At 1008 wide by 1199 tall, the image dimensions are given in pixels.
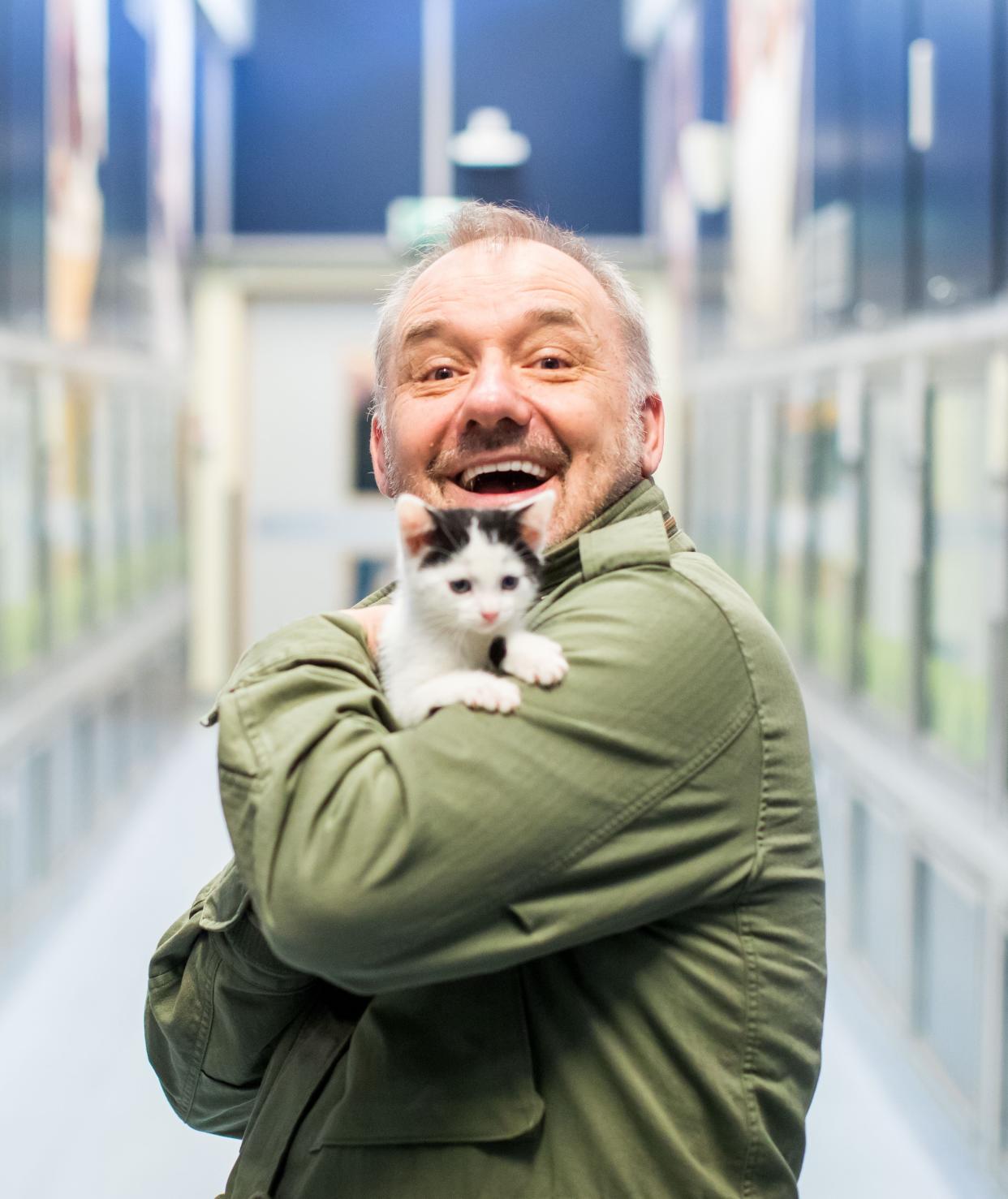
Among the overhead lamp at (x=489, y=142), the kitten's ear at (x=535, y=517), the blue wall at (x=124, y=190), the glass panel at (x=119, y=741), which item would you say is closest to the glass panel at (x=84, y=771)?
the glass panel at (x=119, y=741)

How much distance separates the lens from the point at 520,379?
1.43m

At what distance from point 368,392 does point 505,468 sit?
23.7 ft

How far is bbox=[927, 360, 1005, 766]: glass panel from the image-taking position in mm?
2887

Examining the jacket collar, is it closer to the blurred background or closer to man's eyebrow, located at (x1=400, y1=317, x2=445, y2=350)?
man's eyebrow, located at (x1=400, y1=317, x2=445, y2=350)

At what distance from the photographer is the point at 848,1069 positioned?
3578 mm

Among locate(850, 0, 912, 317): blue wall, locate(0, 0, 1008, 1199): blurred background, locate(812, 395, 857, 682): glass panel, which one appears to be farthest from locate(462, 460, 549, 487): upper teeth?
locate(812, 395, 857, 682): glass panel

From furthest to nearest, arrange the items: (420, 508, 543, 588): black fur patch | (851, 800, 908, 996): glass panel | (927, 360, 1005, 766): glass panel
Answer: (851, 800, 908, 996): glass panel < (927, 360, 1005, 766): glass panel < (420, 508, 543, 588): black fur patch

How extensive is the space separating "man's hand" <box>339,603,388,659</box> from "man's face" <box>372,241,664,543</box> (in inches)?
6.6

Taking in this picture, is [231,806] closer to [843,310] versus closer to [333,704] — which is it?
[333,704]

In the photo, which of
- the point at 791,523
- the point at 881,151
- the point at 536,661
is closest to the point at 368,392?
the point at 791,523

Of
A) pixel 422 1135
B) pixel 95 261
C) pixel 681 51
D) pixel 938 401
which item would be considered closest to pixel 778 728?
pixel 422 1135

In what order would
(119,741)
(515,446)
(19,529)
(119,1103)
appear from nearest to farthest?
(515,446) < (119,1103) < (19,529) < (119,741)

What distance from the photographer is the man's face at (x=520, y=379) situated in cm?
143

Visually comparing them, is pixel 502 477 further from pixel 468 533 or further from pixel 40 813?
pixel 40 813
